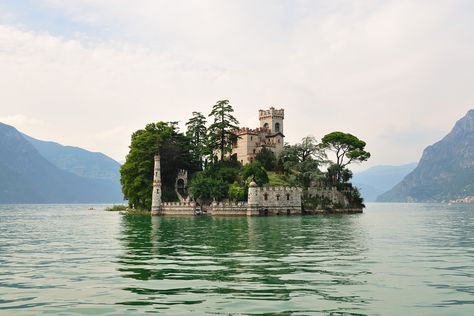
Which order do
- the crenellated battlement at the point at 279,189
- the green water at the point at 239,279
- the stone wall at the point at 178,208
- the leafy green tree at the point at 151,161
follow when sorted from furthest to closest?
the leafy green tree at the point at 151,161
the stone wall at the point at 178,208
the crenellated battlement at the point at 279,189
the green water at the point at 239,279

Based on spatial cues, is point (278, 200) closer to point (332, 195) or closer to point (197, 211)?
point (197, 211)

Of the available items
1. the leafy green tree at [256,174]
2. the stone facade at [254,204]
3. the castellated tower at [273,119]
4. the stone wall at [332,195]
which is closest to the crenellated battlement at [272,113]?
the castellated tower at [273,119]

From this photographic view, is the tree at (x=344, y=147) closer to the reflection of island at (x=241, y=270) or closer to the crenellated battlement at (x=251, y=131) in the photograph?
the crenellated battlement at (x=251, y=131)

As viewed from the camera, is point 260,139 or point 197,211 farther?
point 260,139

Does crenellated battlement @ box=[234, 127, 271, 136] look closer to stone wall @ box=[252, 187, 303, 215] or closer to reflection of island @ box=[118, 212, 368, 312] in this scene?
stone wall @ box=[252, 187, 303, 215]

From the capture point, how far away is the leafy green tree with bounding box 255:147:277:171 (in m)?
90.9

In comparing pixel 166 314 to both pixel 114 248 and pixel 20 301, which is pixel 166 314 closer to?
pixel 20 301

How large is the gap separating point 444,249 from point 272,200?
49.9m

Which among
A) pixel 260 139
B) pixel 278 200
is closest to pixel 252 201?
pixel 278 200

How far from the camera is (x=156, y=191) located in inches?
3199

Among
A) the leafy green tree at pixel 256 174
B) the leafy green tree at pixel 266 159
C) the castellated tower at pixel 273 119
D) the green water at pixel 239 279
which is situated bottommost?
the green water at pixel 239 279

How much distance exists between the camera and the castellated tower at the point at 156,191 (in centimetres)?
8069

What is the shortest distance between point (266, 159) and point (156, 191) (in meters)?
21.2

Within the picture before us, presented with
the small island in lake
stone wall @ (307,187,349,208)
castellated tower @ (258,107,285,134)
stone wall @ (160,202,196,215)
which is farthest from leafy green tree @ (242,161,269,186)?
castellated tower @ (258,107,285,134)
